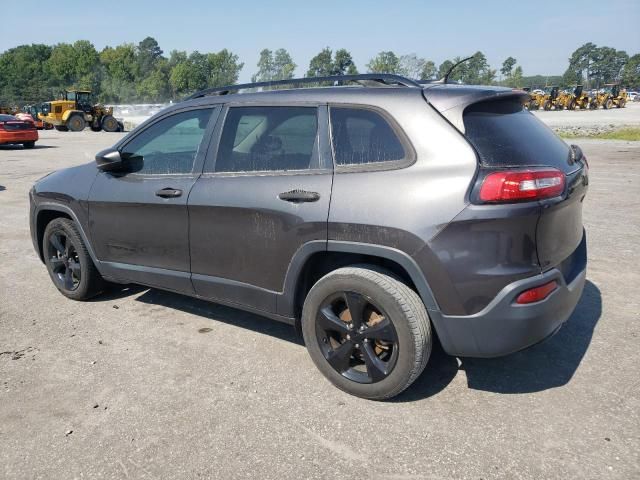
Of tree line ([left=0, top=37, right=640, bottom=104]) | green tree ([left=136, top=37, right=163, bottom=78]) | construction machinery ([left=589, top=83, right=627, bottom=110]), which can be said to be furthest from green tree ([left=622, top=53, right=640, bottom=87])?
green tree ([left=136, top=37, right=163, bottom=78])

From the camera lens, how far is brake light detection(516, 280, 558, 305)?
254cm

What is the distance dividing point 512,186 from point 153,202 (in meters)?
2.44

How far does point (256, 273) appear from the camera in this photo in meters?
3.31

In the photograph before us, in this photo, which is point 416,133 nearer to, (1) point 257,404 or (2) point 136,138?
(1) point 257,404

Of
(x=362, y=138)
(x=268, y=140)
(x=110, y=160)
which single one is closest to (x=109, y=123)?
(x=110, y=160)

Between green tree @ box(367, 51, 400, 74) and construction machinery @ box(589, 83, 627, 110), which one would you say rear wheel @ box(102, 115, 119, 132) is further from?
green tree @ box(367, 51, 400, 74)

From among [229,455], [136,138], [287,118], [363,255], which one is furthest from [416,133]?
[136,138]

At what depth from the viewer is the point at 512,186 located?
2.49 meters

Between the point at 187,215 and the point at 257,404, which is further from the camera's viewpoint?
the point at 187,215

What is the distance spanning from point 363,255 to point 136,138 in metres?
2.12

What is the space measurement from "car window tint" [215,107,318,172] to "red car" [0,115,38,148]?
67.1 ft

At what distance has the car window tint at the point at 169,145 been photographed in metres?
3.68

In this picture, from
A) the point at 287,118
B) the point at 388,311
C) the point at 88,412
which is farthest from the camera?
the point at 287,118

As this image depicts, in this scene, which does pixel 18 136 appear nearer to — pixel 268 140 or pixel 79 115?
pixel 79 115
